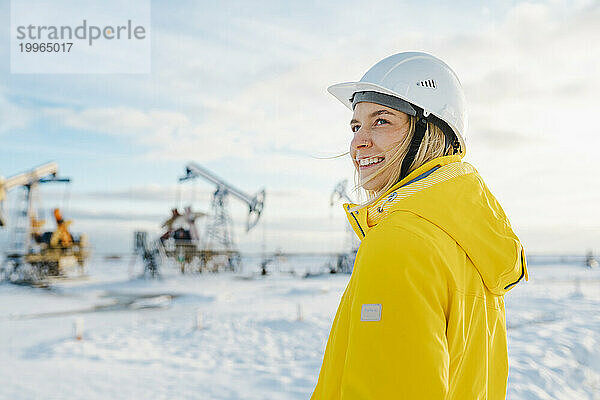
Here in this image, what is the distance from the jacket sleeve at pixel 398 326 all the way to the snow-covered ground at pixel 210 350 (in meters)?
5.81

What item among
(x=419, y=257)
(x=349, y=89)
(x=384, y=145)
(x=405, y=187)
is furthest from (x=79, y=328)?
(x=419, y=257)

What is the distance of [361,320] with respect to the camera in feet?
3.75

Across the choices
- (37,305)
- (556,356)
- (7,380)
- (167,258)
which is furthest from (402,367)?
(167,258)

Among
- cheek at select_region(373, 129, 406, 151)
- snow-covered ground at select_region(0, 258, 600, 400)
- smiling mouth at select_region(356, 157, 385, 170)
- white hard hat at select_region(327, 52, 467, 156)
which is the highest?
white hard hat at select_region(327, 52, 467, 156)

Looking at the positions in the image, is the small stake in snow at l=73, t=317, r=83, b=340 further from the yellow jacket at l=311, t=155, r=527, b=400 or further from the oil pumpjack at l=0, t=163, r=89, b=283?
the oil pumpjack at l=0, t=163, r=89, b=283

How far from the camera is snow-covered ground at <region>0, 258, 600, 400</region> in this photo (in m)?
6.76

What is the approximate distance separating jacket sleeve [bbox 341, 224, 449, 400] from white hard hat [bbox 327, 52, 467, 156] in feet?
1.99

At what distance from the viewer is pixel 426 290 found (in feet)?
3.72

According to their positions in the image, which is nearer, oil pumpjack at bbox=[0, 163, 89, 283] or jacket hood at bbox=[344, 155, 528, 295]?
jacket hood at bbox=[344, 155, 528, 295]

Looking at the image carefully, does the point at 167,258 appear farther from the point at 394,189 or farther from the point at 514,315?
the point at 394,189

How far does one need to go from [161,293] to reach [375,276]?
22971mm

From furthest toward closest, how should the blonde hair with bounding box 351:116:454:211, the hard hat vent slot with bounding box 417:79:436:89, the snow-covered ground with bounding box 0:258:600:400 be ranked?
the snow-covered ground with bounding box 0:258:600:400 → the hard hat vent slot with bounding box 417:79:436:89 → the blonde hair with bounding box 351:116:454:211

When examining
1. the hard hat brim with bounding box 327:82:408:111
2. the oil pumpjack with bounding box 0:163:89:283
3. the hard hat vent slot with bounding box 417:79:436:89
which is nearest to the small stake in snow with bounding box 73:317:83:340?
the hard hat brim with bounding box 327:82:408:111

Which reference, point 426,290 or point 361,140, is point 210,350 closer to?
point 361,140
